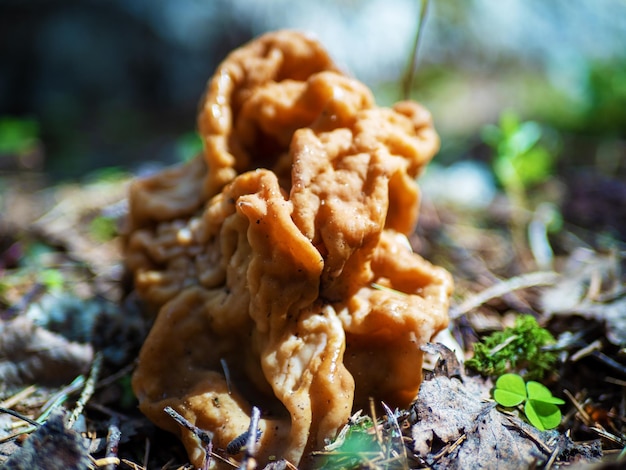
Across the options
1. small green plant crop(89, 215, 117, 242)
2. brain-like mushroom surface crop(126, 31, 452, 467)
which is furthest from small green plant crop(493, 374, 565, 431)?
small green plant crop(89, 215, 117, 242)

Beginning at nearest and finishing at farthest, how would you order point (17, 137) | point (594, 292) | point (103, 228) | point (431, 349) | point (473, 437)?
point (473, 437) → point (431, 349) → point (594, 292) → point (103, 228) → point (17, 137)

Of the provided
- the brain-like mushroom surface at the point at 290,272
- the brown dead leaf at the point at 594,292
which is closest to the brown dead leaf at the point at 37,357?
the brain-like mushroom surface at the point at 290,272

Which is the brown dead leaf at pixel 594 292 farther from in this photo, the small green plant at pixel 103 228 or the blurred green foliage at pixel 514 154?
the small green plant at pixel 103 228

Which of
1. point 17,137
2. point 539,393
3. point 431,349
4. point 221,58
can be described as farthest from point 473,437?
point 221,58

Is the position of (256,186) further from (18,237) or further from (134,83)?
(134,83)

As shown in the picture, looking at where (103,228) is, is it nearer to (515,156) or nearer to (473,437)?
(473,437)

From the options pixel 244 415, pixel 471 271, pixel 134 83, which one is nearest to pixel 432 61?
pixel 134 83

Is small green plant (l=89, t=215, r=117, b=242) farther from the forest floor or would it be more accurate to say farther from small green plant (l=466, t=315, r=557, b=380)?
small green plant (l=466, t=315, r=557, b=380)

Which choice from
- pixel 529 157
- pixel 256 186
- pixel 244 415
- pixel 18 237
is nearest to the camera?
pixel 244 415
